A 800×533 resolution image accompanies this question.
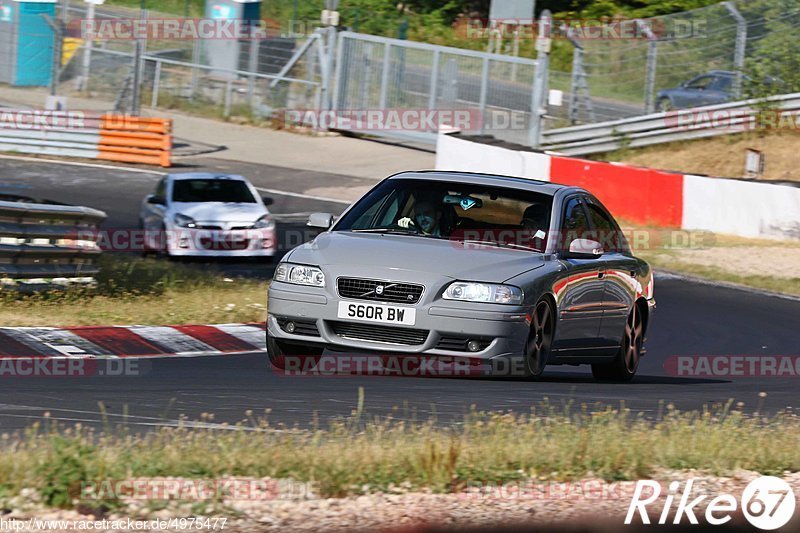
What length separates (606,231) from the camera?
11.0 metres

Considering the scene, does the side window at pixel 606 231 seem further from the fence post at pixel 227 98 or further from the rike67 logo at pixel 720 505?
the fence post at pixel 227 98

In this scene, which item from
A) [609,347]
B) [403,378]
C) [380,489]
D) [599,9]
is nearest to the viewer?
[380,489]

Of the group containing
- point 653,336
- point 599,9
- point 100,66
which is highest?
point 599,9

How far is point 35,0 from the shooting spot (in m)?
37.4

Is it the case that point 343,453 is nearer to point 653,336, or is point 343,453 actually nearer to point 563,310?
point 563,310

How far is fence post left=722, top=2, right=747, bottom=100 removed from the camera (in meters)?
29.4

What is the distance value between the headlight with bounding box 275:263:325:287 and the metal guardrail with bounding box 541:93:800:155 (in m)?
21.3

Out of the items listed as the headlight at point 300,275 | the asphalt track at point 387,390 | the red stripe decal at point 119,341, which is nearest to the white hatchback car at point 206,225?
the asphalt track at point 387,390

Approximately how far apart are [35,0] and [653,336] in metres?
27.4

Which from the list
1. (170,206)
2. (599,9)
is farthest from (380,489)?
(599,9)

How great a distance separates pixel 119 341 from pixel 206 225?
760 cm

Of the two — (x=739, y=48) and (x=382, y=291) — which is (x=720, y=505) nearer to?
(x=382, y=291)

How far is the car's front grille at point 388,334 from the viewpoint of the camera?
8.93 m

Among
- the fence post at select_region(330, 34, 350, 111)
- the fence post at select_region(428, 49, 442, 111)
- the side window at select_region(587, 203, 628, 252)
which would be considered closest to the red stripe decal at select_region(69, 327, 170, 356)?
the side window at select_region(587, 203, 628, 252)
